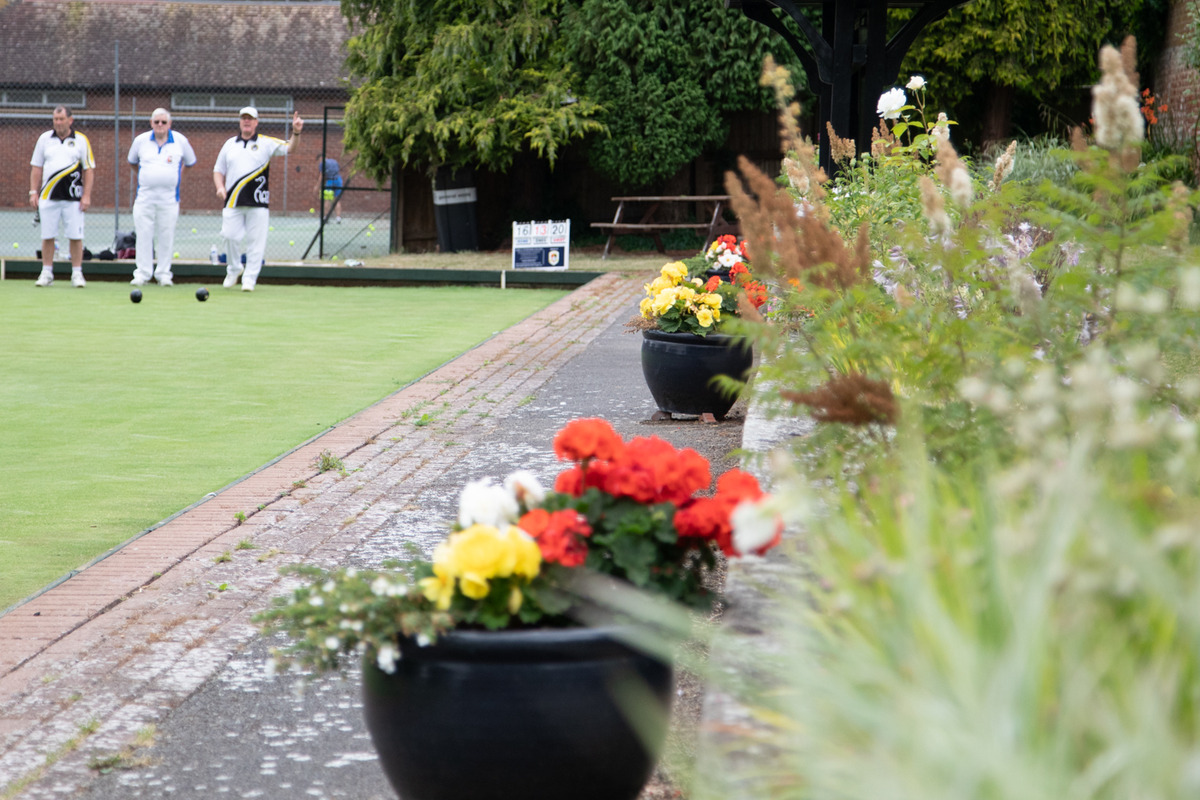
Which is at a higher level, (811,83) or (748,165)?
(811,83)

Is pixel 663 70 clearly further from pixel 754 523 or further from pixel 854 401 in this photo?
pixel 754 523

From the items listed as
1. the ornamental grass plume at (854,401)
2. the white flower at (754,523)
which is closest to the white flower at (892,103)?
the ornamental grass plume at (854,401)

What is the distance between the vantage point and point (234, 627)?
3.87 meters

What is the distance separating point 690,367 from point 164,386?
3.73 meters

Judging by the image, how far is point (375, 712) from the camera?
2439 millimetres

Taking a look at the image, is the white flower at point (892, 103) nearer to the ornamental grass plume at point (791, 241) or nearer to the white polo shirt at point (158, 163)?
the ornamental grass plume at point (791, 241)

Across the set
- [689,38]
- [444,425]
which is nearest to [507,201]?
[689,38]

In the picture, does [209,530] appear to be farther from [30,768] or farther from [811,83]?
[811,83]

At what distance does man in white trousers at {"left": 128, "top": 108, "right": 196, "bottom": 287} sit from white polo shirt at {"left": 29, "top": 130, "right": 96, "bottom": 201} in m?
0.63

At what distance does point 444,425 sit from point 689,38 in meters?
14.7

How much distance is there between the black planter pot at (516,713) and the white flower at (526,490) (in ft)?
1.27

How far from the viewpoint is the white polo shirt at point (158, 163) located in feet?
50.9

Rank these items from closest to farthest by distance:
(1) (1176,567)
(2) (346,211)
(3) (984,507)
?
1. (1) (1176,567)
2. (3) (984,507)
3. (2) (346,211)

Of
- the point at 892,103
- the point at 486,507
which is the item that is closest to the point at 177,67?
the point at 892,103
